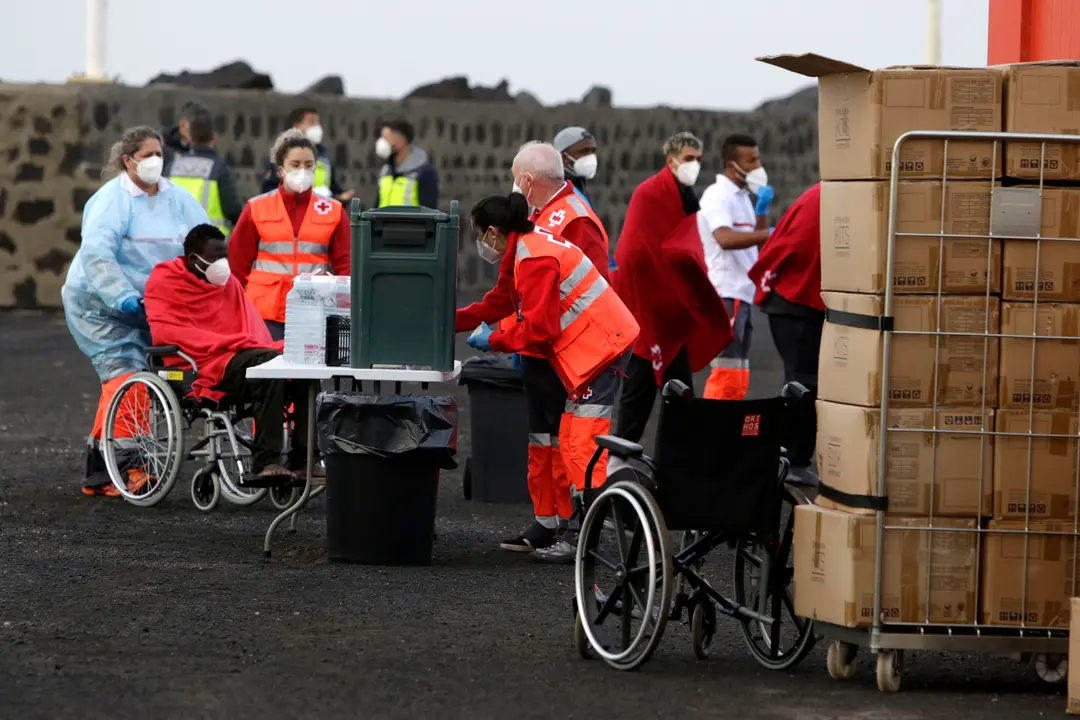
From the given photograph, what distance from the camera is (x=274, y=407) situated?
362 inches

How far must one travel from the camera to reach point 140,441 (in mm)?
9961

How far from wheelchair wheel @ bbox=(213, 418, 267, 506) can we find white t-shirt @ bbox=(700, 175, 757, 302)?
3537 mm

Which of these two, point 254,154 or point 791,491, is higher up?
point 254,154

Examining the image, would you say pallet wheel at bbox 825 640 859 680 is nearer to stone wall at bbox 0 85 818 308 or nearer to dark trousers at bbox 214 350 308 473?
dark trousers at bbox 214 350 308 473

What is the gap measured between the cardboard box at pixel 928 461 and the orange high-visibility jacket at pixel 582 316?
2112mm

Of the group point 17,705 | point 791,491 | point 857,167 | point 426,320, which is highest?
point 857,167

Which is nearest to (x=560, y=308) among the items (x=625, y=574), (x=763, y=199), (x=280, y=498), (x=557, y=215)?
(x=557, y=215)

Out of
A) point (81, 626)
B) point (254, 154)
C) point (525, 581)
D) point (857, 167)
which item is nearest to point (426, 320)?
point (525, 581)

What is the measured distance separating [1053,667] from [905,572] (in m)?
0.61

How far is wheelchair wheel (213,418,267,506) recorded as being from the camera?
970cm

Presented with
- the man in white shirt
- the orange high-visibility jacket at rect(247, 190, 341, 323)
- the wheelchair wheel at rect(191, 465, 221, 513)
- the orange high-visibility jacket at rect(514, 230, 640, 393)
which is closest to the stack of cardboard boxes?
the orange high-visibility jacket at rect(514, 230, 640, 393)

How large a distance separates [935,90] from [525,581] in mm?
3024

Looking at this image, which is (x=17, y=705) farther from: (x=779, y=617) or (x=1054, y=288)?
(x=1054, y=288)

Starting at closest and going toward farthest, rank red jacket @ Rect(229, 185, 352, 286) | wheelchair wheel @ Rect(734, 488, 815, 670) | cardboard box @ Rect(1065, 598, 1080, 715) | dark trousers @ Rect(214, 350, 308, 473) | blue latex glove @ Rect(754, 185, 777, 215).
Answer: cardboard box @ Rect(1065, 598, 1080, 715), wheelchair wheel @ Rect(734, 488, 815, 670), dark trousers @ Rect(214, 350, 308, 473), red jacket @ Rect(229, 185, 352, 286), blue latex glove @ Rect(754, 185, 777, 215)
